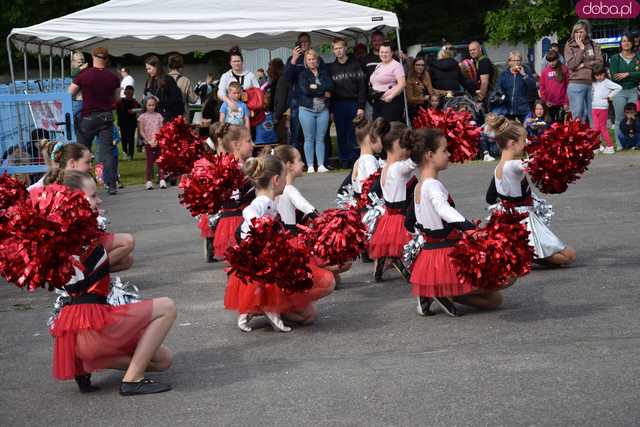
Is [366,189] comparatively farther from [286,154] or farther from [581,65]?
[581,65]

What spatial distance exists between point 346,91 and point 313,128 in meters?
0.82

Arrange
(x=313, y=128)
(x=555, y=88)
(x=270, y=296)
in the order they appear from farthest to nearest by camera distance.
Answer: (x=555, y=88) < (x=313, y=128) < (x=270, y=296)

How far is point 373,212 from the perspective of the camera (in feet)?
32.0

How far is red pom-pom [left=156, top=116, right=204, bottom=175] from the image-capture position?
38.0ft

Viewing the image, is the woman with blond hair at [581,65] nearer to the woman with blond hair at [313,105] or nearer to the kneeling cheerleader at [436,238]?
the woman with blond hair at [313,105]

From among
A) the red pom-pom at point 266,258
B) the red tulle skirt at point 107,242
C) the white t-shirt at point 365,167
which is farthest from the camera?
the white t-shirt at point 365,167

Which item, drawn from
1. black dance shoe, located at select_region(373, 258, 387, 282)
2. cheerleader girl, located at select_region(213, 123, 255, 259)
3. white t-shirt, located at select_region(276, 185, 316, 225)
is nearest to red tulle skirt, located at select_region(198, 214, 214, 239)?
cheerleader girl, located at select_region(213, 123, 255, 259)

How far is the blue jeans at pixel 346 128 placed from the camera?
742 inches

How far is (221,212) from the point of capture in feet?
34.6

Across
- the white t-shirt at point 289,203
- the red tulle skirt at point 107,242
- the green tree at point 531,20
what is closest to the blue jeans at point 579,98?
the white t-shirt at point 289,203

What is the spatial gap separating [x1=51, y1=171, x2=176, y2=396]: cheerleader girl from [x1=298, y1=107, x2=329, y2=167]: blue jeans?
480 inches

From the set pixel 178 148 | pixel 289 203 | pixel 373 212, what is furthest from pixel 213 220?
pixel 289 203

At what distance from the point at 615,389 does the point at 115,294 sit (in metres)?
2.83

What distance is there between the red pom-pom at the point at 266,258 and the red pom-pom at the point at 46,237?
4.76 feet
